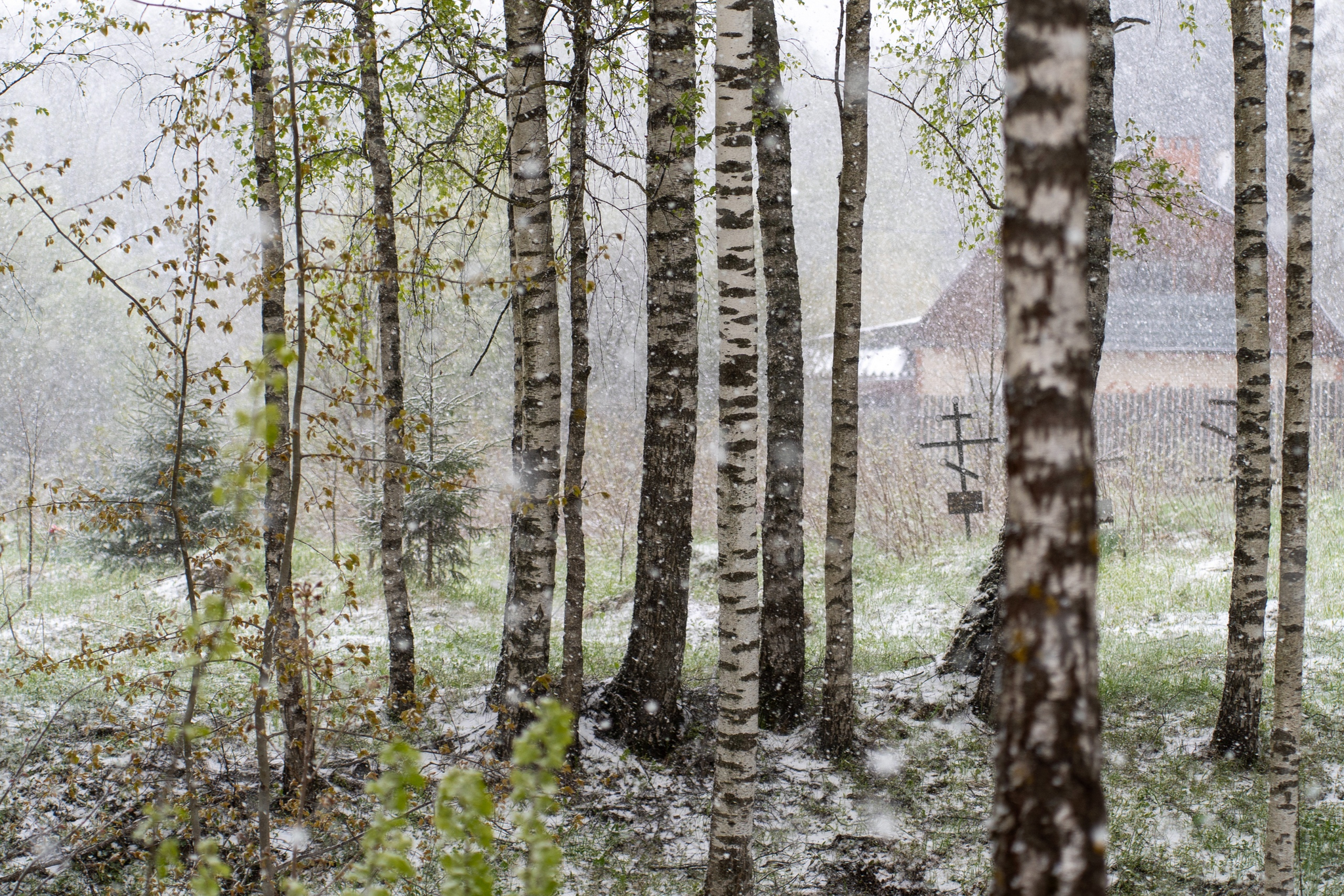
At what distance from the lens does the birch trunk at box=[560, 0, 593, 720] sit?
482 centimetres

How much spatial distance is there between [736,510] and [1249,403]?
3.20m

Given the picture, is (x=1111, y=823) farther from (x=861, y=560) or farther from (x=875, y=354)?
(x=875, y=354)

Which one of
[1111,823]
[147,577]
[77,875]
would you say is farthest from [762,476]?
[77,875]

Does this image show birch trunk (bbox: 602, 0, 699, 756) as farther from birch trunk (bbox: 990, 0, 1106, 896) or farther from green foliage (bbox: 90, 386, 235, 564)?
green foliage (bbox: 90, 386, 235, 564)

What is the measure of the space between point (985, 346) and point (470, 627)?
52.2 feet

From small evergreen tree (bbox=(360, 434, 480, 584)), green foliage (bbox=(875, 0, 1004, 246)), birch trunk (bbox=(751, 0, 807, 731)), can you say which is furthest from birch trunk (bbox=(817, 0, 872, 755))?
small evergreen tree (bbox=(360, 434, 480, 584))

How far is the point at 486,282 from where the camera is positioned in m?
3.41

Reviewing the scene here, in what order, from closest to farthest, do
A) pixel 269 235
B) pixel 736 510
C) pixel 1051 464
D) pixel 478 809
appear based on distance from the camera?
pixel 1051 464 < pixel 478 809 < pixel 736 510 < pixel 269 235

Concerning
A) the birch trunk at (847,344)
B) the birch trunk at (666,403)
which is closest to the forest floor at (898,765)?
the birch trunk at (666,403)

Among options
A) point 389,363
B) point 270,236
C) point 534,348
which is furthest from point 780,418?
point 270,236

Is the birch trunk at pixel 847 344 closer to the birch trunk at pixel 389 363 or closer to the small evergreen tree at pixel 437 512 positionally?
the birch trunk at pixel 389 363

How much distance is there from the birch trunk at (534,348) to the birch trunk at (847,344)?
5.69ft

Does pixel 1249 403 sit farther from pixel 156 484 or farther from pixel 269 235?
pixel 156 484

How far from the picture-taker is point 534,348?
4582 mm
